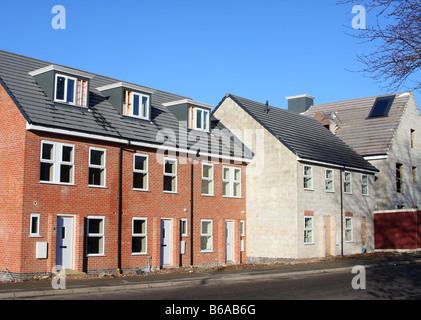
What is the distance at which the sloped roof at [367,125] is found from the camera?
37.4 m

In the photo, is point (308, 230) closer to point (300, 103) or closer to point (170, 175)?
point (170, 175)

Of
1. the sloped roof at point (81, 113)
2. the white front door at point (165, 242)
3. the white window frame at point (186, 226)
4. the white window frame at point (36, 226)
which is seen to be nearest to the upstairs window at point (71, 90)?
the sloped roof at point (81, 113)

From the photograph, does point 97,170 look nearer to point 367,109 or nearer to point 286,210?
point 286,210

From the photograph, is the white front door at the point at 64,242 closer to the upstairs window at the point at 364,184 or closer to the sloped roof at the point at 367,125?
the upstairs window at the point at 364,184

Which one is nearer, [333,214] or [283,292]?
[283,292]

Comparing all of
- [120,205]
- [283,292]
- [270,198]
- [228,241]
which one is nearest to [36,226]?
[120,205]

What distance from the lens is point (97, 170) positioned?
21.9 meters

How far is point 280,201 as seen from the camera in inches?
1139

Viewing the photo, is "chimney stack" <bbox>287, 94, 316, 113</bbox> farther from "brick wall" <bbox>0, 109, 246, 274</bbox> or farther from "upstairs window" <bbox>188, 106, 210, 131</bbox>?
Result: "brick wall" <bbox>0, 109, 246, 274</bbox>

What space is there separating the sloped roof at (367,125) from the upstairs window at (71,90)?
22.5 m

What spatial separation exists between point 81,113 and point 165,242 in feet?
24.2

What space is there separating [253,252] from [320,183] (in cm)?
587
